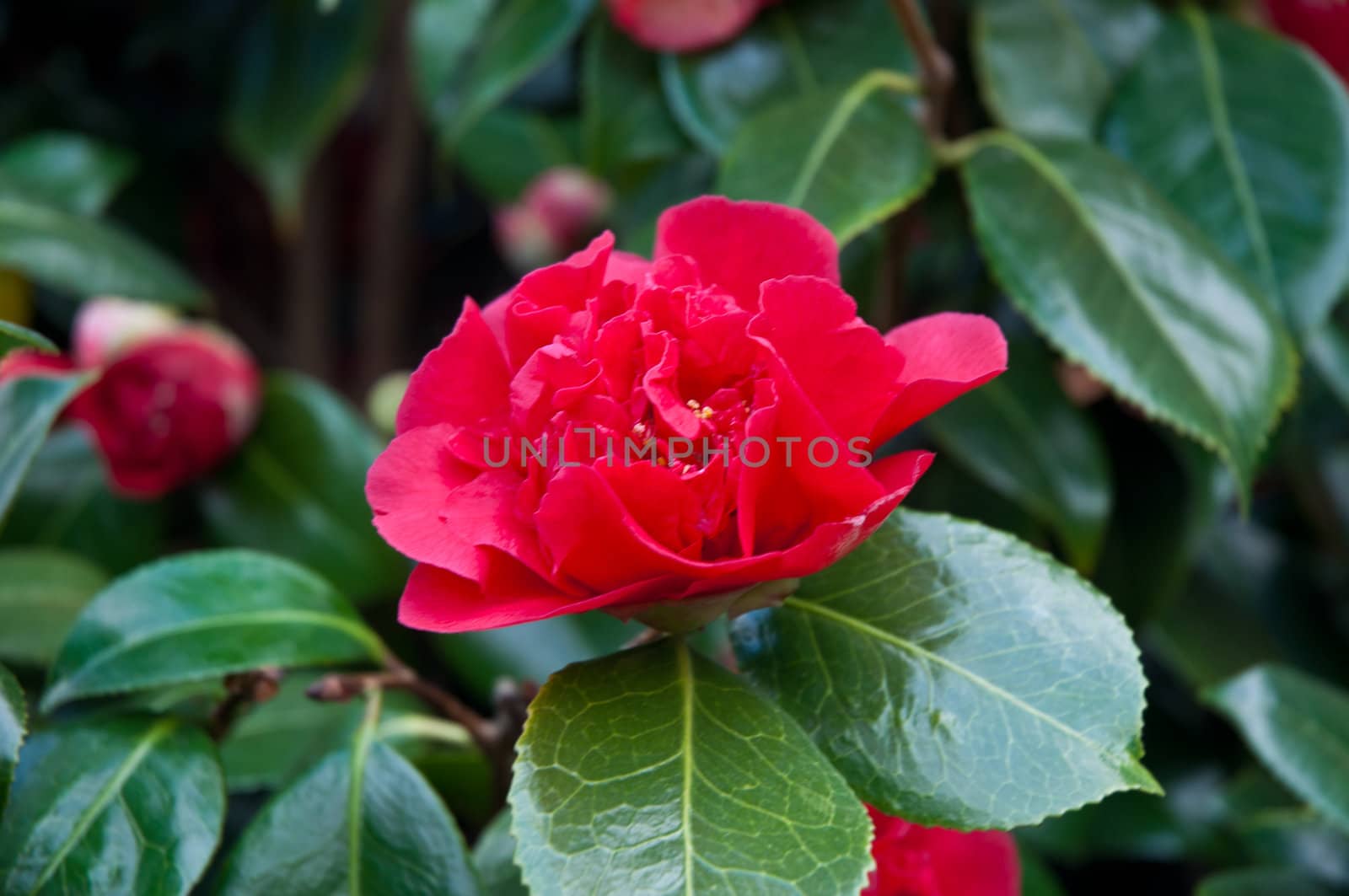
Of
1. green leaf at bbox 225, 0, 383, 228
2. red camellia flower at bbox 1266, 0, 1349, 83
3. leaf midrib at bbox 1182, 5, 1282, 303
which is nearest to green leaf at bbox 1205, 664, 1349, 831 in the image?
leaf midrib at bbox 1182, 5, 1282, 303

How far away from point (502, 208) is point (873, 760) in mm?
1031

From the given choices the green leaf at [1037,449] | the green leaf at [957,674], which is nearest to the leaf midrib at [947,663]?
the green leaf at [957,674]

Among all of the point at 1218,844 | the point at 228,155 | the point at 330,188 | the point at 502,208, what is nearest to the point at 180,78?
the point at 228,155

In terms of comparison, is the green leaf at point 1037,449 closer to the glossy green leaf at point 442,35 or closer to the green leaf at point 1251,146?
the green leaf at point 1251,146

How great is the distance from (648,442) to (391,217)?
0.95 meters

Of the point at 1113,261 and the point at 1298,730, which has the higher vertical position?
the point at 1113,261

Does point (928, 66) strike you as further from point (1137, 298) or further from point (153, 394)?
point (153, 394)

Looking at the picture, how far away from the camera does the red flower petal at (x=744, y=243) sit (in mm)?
399

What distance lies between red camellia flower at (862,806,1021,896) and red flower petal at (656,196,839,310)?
20cm

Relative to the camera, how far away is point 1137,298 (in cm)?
56

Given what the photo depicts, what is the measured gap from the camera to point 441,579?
36cm

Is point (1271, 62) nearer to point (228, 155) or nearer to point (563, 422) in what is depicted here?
point (563, 422)

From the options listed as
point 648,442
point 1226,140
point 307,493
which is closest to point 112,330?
point 307,493

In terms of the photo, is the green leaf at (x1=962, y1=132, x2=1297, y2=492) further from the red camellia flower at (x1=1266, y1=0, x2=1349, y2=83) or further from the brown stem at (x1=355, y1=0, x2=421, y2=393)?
the brown stem at (x1=355, y1=0, x2=421, y2=393)
